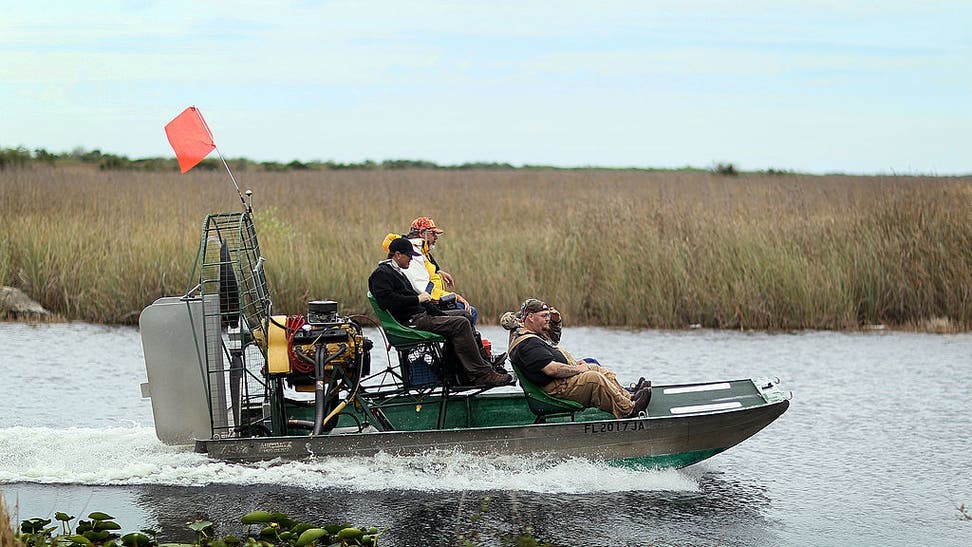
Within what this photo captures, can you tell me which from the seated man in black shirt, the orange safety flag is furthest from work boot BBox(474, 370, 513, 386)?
the orange safety flag

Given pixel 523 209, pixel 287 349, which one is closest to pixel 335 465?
pixel 287 349

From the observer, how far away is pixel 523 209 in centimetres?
3112

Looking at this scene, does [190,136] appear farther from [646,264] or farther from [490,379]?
[646,264]

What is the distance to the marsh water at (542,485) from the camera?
8789 mm

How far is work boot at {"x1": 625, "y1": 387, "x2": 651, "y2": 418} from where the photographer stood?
9.96 meters

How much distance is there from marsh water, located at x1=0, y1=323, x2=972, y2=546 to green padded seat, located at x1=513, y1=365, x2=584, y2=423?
0.47 metres

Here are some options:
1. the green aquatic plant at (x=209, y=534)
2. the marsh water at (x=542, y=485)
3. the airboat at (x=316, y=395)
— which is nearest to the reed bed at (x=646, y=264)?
the marsh water at (x=542, y=485)

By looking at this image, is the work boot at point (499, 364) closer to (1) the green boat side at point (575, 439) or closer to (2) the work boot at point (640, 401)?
(1) the green boat side at point (575, 439)

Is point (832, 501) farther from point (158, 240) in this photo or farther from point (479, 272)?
point (158, 240)

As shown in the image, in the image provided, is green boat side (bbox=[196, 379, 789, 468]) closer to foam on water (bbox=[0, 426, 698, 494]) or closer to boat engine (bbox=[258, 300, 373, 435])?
foam on water (bbox=[0, 426, 698, 494])

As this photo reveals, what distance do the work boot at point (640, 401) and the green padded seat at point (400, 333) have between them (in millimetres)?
1628

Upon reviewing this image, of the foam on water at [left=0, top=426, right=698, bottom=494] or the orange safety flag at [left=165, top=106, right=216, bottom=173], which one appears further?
the orange safety flag at [left=165, top=106, right=216, bottom=173]

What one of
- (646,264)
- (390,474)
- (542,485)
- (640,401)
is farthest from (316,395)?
(646,264)

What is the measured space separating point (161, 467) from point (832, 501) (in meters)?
5.29
